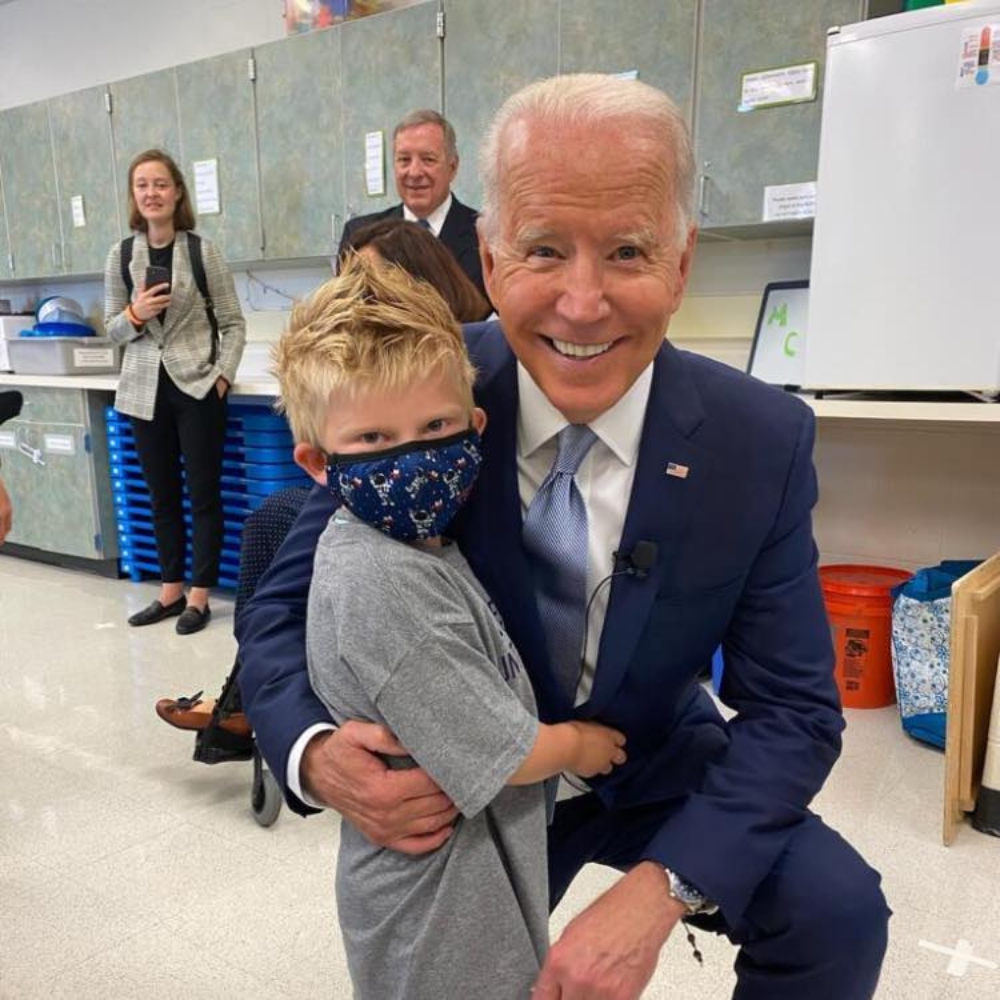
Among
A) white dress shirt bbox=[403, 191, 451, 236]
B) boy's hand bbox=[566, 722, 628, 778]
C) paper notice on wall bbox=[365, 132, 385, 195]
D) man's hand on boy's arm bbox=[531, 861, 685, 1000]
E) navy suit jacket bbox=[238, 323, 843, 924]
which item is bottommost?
man's hand on boy's arm bbox=[531, 861, 685, 1000]

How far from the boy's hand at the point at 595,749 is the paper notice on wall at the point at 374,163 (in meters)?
3.07

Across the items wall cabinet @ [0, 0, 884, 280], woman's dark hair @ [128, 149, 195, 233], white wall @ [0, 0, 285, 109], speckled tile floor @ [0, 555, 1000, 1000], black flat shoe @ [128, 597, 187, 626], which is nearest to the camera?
speckled tile floor @ [0, 555, 1000, 1000]

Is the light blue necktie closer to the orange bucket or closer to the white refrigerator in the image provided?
the white refrigerator

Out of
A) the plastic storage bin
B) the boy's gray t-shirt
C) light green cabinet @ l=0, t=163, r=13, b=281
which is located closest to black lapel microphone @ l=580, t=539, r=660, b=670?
the boy's gray t-shirt

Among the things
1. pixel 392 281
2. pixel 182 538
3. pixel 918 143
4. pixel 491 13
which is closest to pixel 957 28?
pixel 918 143

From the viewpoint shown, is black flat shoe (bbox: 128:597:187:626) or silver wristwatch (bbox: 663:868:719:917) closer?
silver wristwatch (bbox: 663:868:719:917)

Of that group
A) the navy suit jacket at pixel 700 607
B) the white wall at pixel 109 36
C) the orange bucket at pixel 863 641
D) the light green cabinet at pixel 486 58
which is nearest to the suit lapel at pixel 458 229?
the light green cabinet at pixel 486 58

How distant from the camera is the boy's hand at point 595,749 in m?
0.95

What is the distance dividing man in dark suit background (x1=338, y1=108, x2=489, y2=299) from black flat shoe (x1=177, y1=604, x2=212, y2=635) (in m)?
1.55

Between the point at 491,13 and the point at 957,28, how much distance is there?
1720mm

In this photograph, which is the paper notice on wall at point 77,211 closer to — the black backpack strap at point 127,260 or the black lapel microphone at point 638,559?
the black backpack strap at point 127,260

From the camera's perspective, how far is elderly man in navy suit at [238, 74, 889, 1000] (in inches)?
34.3

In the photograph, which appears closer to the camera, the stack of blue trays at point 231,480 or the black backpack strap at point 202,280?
the black backpack strap at point 202,280

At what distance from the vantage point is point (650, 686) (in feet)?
3.43
